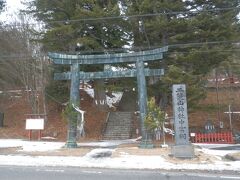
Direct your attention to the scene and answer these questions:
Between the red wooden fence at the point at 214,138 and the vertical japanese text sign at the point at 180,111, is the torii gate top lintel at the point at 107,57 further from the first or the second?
the red wooden fence at the point at 214,138

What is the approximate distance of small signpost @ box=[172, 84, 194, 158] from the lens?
16609 mm

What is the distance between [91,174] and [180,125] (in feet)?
24.0

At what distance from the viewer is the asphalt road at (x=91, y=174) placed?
11328mm

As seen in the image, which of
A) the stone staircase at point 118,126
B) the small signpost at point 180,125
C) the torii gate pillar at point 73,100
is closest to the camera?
the small signpost at point 180,125

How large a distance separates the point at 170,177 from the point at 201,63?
1788 centimetres

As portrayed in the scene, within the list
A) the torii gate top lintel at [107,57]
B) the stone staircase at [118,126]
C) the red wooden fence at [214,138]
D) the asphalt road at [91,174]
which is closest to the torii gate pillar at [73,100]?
the torii gate top lintel at [107,57]

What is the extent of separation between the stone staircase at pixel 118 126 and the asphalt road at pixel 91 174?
1731 cm

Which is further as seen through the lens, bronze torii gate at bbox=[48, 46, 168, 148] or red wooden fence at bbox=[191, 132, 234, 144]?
red wooden fence at bbox=[191, 132, 234, 144]

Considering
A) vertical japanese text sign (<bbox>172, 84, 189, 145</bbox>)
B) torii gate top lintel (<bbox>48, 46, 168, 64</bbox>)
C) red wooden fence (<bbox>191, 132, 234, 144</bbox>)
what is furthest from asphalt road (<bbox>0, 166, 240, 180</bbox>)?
red wooden fence (<bbox>191, 132, 234, 144</bbox>)

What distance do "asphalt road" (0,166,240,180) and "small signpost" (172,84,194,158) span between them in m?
3.76

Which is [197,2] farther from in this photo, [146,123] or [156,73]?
[146,123]

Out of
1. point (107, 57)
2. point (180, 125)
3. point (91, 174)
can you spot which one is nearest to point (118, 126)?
point (107, 57)

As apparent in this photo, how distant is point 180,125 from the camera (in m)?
18.4

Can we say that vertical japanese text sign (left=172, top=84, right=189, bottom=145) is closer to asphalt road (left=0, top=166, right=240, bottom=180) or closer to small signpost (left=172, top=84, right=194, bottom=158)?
small signpost (left=172, top=84, right=194, bottom=158)
